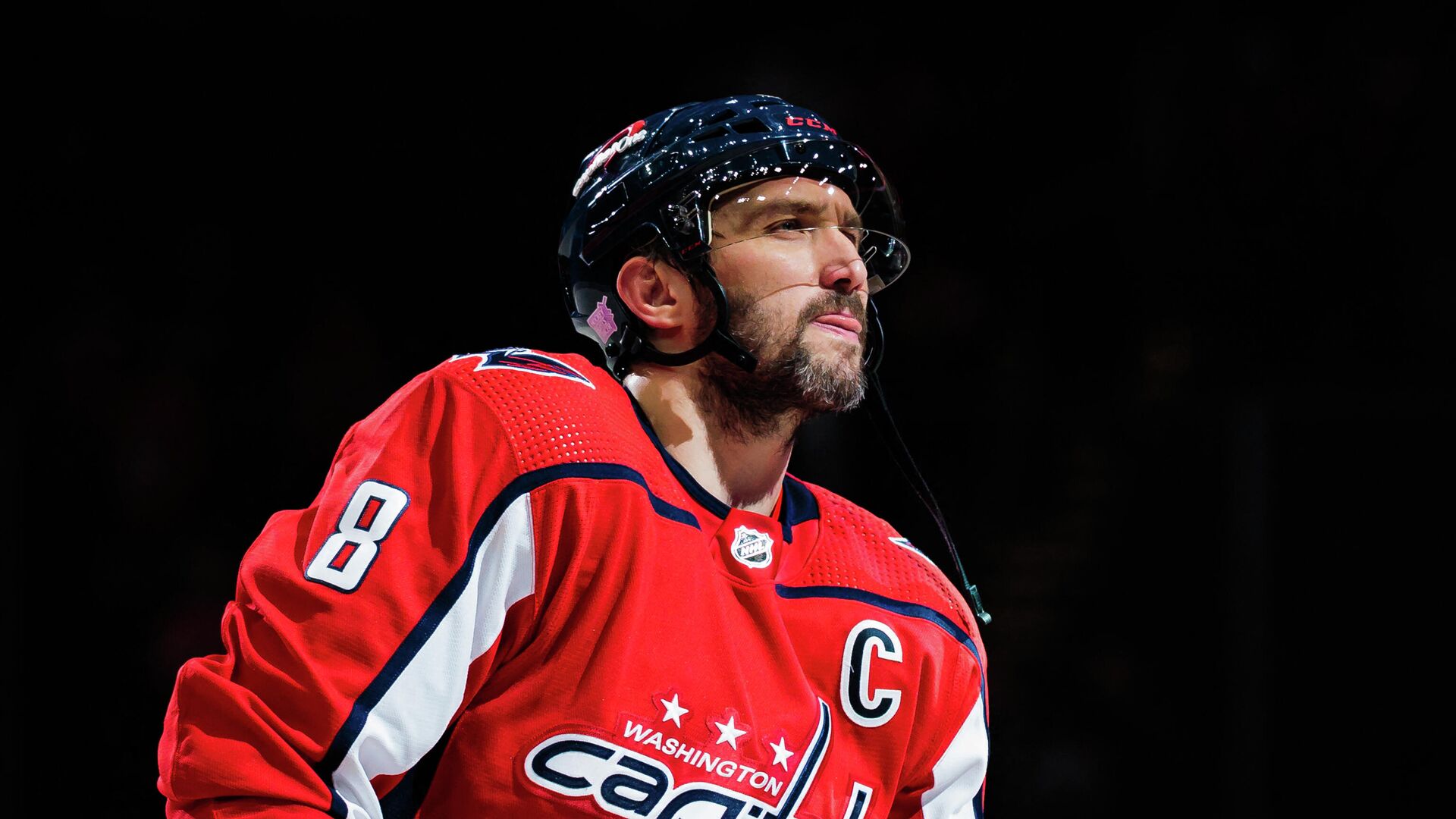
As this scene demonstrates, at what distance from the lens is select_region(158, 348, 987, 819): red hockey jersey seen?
108 centimetres

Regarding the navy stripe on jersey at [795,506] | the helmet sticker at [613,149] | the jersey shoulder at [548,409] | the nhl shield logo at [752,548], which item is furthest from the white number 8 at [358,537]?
the helmet sticker at [613,149]

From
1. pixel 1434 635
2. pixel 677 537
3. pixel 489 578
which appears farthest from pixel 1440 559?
pixel 489 578

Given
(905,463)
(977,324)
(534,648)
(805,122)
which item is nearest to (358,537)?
(534,648)

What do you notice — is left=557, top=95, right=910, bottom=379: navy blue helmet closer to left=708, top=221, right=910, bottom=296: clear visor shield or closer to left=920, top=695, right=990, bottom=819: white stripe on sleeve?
left=708, top=221, right=910, bottom=296: clear visor shield

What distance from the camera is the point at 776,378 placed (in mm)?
1452

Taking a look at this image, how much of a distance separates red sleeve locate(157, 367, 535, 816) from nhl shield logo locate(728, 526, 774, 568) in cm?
29

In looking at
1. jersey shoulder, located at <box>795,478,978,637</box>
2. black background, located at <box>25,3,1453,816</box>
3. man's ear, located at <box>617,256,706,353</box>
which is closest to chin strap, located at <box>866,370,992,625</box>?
jersey shoulder, located at <box>795,478,978,637</box>

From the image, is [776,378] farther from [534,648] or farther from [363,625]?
[363,625]

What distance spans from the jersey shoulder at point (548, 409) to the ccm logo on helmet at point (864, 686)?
343 mm

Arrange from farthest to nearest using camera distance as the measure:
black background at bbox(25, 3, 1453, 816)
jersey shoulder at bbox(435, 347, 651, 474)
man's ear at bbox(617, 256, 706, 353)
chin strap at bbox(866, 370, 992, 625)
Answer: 1. black background at bbox(25, 3, 1453, 816)
2. chin strap at bbox(866, 370, 992, 625)
3. man's ear at bbox(617, 256, 706, 353)
4. jersey shoulder at bbox(435, 347, 651, 474)

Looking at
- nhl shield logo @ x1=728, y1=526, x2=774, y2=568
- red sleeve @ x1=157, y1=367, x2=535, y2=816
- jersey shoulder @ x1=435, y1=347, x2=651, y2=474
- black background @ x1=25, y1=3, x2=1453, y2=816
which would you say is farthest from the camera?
black background @ x1=25, y1=3, x2=1453, y2=816

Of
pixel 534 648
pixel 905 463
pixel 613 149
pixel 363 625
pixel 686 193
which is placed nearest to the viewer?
pixel 363 625

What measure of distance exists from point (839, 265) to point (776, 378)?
0.17 meters

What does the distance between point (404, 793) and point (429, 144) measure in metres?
1.84
